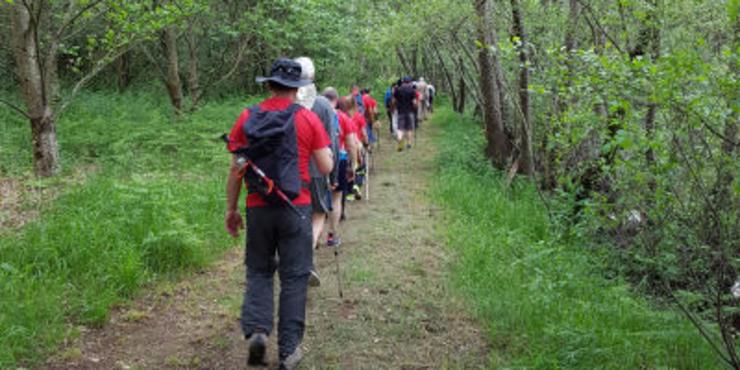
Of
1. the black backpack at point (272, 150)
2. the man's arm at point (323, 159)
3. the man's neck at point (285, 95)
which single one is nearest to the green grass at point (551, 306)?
the man's arm at point (323, 159)

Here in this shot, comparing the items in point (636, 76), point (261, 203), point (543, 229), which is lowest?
point (543, 229)

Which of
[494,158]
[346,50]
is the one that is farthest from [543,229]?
[346,50]

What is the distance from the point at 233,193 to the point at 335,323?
1.58 m

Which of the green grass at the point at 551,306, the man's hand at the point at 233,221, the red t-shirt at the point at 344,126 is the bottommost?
the green grass at the point at 551,306

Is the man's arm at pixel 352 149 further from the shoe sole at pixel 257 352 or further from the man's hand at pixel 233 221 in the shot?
the shoe sole at pixel 257 352

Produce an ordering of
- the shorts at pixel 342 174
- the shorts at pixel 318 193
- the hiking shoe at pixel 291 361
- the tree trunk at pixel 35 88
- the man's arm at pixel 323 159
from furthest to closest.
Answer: the tree trunk at pixel 35 88
the shorts at pixel 342 174
the shorts at pixel 318 193
the man's arm at pixel 323 159
the hiking shoe at pixel 291 361

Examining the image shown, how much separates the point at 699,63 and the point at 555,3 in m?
9.74

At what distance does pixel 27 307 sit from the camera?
5039 mm

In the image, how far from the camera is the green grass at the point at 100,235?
16.8 ft

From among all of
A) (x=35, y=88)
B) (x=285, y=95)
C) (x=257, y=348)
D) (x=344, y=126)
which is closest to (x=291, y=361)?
(x=257, y=348)

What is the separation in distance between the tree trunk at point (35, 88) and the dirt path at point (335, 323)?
4374 mm

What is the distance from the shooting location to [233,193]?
4.61 meters

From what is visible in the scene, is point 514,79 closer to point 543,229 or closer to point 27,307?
point 543,229

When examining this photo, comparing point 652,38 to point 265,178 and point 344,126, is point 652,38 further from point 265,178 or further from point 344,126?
point 265,178
